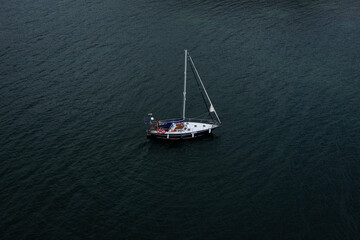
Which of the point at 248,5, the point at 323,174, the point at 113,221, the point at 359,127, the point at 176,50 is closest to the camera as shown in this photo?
the point at 113,221

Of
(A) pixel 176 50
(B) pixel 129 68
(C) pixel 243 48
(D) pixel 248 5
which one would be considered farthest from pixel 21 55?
(D) pixel 248 5

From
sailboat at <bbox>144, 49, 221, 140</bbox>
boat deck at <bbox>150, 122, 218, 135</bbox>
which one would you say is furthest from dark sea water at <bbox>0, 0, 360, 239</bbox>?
boat deck at <bbox>150, 122, 218, 135</bbox>

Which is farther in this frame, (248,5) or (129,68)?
(248,5)

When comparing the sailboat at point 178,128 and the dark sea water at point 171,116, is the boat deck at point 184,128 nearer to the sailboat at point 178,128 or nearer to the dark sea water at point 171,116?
the sailboat at point 178,128

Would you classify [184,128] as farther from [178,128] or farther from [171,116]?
[171,116]

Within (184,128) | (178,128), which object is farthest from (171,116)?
(184,128)

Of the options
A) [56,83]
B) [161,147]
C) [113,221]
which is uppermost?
[56,83]

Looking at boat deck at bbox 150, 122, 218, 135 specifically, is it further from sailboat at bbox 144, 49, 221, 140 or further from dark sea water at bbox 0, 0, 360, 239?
dark sea water at bbox 0, 0, 360, 239

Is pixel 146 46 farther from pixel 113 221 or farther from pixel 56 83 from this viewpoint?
pixel 113 221
